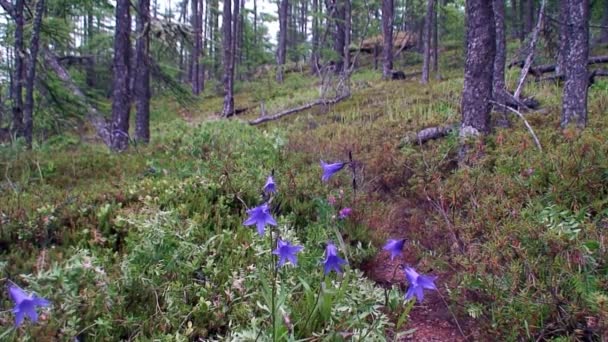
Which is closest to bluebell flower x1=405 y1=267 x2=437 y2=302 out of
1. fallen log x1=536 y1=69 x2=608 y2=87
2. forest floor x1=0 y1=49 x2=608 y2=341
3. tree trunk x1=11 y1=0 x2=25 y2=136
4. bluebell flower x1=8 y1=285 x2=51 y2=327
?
forest floor x1=0 y1=49 x2=608 y2=341

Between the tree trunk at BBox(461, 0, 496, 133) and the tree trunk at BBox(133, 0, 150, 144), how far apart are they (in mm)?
6476

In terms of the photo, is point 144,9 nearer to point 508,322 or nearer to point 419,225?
point 419,225

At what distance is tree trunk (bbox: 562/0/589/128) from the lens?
6133 millimetres

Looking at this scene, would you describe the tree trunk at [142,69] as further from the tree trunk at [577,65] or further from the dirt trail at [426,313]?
the tree trunk at [577,65]

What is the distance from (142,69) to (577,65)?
8.39 meters

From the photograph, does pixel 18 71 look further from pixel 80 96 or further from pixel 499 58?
pixel 499 58

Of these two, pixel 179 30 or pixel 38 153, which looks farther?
pixel 179 30

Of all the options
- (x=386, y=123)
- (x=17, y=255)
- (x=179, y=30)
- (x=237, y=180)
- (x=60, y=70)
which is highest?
(x=179, y=30)

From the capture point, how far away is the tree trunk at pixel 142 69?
30.7ft

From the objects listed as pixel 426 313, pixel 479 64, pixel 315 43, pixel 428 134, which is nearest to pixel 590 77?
pixel 428 134

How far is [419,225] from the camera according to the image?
461 centimetres

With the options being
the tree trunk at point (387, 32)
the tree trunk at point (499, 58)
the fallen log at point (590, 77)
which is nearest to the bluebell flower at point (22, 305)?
the tree trunk at point (499, 58)

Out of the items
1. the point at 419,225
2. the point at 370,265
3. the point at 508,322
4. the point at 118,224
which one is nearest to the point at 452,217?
the point at 419,225

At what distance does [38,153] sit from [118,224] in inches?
154
